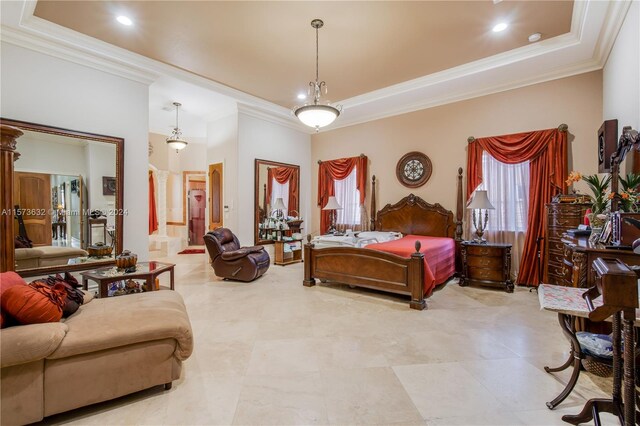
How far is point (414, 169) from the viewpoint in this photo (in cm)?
569

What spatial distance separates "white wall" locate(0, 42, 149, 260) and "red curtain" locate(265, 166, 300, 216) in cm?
253

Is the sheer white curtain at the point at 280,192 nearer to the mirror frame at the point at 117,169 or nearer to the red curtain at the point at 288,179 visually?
the red curtain at the point at 288,179

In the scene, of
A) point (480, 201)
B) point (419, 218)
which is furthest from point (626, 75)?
point (419, 218)

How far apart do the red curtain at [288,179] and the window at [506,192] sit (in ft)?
12.5

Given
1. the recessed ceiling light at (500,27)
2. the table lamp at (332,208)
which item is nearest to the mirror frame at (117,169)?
the table lamp at (332,208)

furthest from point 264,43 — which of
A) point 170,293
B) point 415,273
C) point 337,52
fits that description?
point 415,273

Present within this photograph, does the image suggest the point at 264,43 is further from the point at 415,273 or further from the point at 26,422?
the point at 26,422

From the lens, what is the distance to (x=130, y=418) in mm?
1755

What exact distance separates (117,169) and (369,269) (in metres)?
3.73

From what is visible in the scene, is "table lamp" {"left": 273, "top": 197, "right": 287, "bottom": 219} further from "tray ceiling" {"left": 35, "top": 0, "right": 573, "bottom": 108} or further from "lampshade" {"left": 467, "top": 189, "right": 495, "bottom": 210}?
"lampshade" {"left": 467, "top": 189, "right": 495, "bottom": 210}

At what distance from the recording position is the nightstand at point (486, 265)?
428 cm

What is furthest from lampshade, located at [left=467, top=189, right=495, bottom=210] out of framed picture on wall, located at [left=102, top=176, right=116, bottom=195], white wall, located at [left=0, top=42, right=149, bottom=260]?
framed picture on wall, located at [left=102, top=176, right=116, bottom=195]

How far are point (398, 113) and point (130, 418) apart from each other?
5920mm

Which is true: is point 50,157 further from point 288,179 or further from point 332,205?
point 332,205
